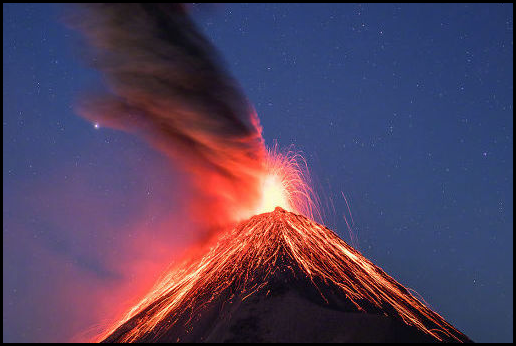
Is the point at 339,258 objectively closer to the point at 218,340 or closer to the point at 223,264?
the point at 223,264

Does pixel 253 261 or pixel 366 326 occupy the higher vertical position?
pixel 253 261

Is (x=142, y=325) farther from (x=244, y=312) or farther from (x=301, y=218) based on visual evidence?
(x=301, y=218)

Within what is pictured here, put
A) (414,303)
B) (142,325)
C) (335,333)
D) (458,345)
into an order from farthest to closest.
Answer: (414,303) < (142,325) < (458,345) < (335,333)

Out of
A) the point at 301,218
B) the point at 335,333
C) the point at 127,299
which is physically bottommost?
the point at 335,333

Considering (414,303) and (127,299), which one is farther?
(127,299)

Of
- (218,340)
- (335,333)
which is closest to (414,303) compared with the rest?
(335,333)

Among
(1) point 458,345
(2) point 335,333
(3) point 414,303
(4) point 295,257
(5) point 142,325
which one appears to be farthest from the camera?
(3) point 414,303
